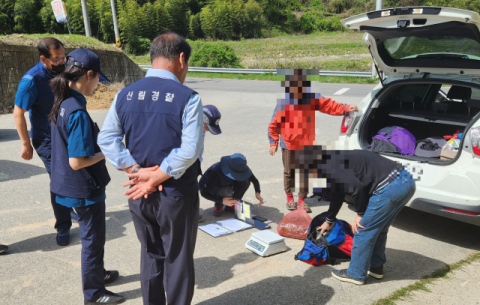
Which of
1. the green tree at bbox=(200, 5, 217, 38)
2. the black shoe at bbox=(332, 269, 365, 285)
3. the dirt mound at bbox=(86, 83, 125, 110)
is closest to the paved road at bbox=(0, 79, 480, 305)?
the black shoe at bbox=(332, 269, 365, 285)

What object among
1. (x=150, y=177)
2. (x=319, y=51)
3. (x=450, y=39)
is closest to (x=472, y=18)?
(x=450, y=39)

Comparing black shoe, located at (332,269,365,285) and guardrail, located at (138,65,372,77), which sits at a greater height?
guardrail, located at (138,65,372,77)

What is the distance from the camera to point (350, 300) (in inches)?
120

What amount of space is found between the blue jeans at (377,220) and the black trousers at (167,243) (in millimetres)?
1376

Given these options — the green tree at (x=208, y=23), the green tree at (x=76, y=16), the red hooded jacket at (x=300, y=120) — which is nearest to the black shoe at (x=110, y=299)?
the red hooded jacket at (x=300, y=120)

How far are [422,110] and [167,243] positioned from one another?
412 cm

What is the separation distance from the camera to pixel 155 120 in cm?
228

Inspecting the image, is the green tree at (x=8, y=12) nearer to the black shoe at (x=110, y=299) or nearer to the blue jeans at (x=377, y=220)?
the black shoe at (x=110, y=299)

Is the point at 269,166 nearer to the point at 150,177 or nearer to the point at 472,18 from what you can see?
the point at 472,18

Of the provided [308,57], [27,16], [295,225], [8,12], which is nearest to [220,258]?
[295,225]

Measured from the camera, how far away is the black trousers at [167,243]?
2387 mm

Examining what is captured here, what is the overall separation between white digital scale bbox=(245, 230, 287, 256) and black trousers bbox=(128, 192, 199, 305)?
4.43 ft

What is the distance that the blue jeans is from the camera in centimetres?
298

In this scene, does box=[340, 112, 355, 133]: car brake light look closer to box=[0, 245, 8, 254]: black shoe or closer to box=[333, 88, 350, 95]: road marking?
box=[0, 245, 8, 254]: black shoe
